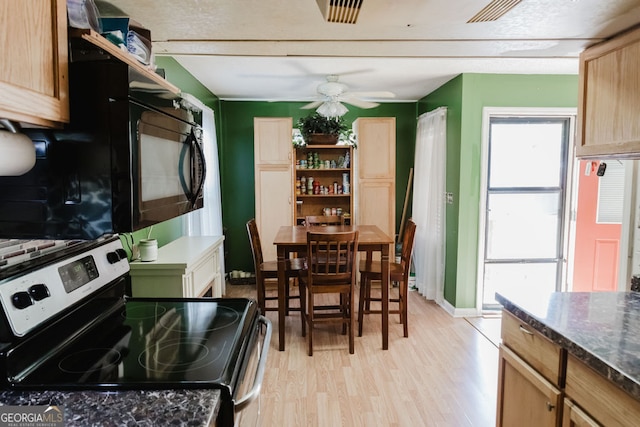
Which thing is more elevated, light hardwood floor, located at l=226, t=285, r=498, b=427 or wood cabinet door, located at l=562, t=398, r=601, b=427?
wood cabinet door, located at l=562, t=398, r=601, b=427

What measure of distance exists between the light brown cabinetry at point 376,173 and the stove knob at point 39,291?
3.91m

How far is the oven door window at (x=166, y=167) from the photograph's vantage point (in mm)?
1041

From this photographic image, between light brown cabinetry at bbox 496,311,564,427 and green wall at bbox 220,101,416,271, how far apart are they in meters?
3.73

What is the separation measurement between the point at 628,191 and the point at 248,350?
197 cm

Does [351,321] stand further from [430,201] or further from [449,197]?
[430,201]

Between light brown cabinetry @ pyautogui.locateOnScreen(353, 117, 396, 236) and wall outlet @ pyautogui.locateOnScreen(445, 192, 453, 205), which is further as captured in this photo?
light brown cabinetry @ pyautogui.locateOnScreen(353, 117, 396, 236)

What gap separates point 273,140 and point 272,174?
0.40 meters

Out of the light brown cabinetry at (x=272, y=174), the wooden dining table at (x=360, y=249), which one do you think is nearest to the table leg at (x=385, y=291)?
the wooden dining table at (x=360, y=249)

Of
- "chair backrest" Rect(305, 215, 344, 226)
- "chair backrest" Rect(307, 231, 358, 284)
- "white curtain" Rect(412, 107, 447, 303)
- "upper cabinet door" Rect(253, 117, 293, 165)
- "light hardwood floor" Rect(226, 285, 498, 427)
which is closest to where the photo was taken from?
"light hardwood floor" Rect(226, 285, 498, 427)

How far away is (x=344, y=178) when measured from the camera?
16.1 feet

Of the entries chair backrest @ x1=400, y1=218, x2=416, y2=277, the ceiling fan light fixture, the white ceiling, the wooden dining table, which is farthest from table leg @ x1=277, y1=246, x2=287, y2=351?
Result: the white ceiling

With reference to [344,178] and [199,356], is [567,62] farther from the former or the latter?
[199,356]

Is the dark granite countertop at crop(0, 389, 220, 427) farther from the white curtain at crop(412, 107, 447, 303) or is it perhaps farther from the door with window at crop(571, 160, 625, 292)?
the door with window at crop(571, 160, 625, 292)

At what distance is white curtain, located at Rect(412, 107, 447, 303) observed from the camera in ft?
13.7
